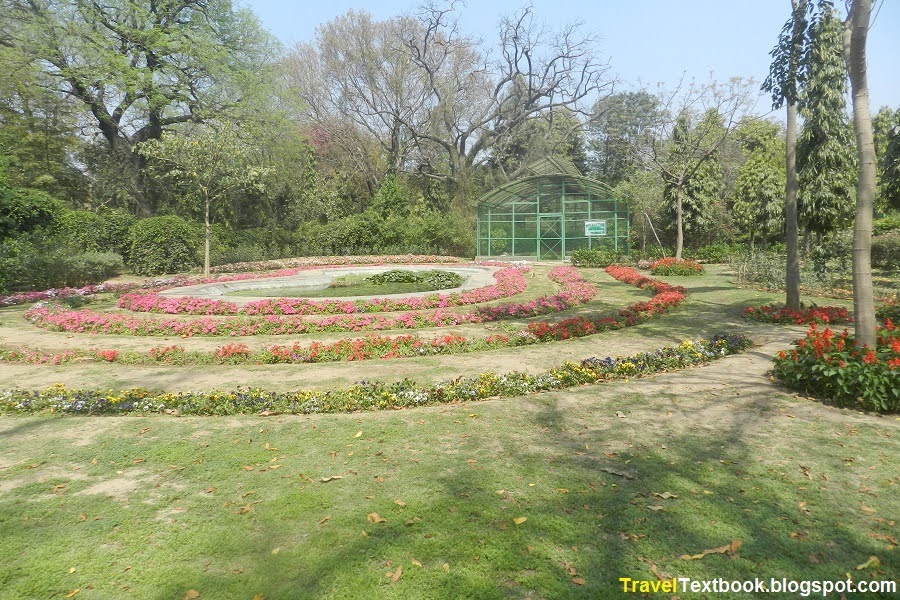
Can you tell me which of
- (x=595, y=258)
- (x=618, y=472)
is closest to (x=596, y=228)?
(x=595, y=258)

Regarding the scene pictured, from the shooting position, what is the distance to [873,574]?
8.66 feet

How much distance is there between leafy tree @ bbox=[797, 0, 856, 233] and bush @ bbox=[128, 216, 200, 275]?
82.5 ft

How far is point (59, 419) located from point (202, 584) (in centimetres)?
404

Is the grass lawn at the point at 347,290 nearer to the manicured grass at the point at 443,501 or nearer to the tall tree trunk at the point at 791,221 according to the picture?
the tall tree trunk at the point at 791,221

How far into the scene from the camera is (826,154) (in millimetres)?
→ 19172

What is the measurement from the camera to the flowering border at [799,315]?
9.34 metres

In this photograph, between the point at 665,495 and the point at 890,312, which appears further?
the point at 890,312

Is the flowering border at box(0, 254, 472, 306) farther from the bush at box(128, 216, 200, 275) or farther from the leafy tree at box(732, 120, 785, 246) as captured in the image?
the leafy tree at box(732, 120, 785, 246)

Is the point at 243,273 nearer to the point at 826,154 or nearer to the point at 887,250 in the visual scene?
the point at 826,154

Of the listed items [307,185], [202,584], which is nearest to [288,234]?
[307,185]

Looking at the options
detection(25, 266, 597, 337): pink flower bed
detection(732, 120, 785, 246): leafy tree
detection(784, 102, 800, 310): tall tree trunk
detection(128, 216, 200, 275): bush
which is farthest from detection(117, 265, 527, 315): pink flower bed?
detection(732, 120, 785, 246): leafy tree

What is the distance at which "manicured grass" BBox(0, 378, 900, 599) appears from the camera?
2.74 metres

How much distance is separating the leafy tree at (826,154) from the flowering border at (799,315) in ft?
39.0

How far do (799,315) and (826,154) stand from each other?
13.5 metres
